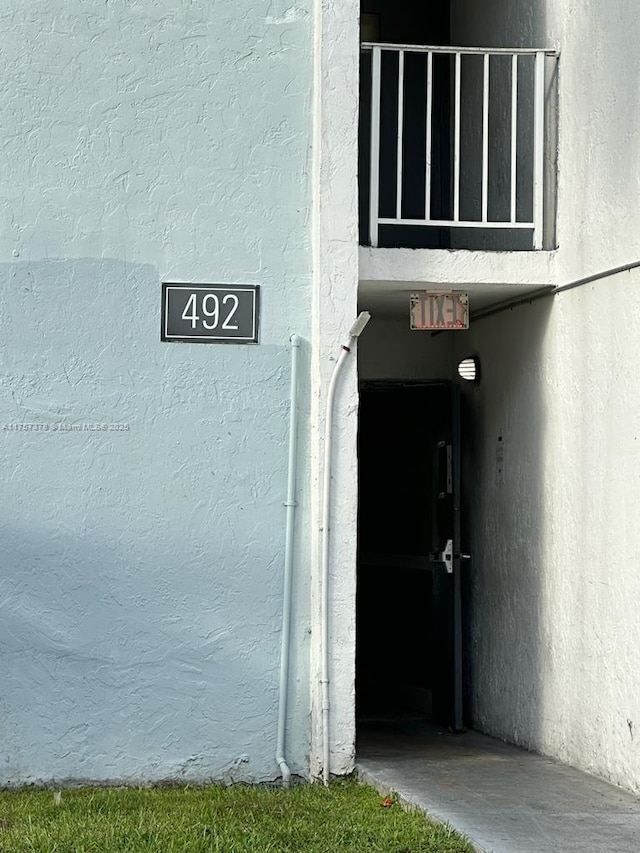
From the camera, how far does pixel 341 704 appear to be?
7.46 m

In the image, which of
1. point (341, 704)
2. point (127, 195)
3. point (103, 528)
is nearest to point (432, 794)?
point (341, 704)

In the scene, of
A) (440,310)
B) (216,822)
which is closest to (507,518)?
(440,310)

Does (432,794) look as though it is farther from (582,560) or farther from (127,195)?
(127,195)

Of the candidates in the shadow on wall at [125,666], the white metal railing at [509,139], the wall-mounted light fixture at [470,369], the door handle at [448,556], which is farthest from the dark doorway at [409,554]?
the shadow on wall at [125,666]

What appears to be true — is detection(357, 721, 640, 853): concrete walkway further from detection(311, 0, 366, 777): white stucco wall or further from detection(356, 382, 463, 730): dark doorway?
detection(356, 382, 463, 730): dark doorway

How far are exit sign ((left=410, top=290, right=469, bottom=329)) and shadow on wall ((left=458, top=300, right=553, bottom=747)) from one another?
0.51m

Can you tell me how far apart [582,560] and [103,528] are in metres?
2.71

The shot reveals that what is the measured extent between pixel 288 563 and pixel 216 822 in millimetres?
1662

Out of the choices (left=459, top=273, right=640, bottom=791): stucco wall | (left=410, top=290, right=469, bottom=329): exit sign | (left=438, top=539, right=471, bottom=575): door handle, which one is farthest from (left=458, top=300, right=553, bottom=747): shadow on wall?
(left=410, top=290, right=469, bottom=329): exit sign

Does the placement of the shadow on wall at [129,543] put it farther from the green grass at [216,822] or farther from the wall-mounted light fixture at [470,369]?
the wall-mounted light fixture at [470,369]

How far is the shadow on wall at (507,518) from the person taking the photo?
838 cm

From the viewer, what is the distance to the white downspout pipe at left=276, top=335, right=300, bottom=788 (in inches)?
293

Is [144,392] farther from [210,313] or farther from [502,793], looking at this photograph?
[502,793]

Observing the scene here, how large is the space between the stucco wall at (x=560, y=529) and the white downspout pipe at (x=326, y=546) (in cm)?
135
